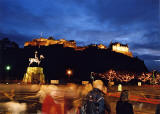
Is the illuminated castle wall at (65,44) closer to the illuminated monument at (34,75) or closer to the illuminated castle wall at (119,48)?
the illuminated castle wall at (119,48)

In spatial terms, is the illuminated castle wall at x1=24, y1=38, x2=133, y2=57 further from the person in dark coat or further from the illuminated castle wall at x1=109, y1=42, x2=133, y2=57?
the person in dark coat

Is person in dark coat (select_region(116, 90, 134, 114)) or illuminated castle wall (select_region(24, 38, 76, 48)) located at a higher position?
illuminated castle wall (select_region(24, 38, 76, 48))

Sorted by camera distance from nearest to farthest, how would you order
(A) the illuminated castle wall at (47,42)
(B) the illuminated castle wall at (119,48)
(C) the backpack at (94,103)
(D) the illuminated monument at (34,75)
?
(C) the backpack at (94,103)
(D) the illuminated monument at (34,75)
(A) the illuminated castle wall at (47,42)
(B) the illuminated castle wall at (119,48)

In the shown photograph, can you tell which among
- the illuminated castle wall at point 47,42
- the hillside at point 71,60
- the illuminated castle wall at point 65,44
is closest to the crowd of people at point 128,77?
the hillside at point 71,60

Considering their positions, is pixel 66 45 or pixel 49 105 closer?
pixel 49 105

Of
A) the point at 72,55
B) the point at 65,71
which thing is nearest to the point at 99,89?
the point at 65,71

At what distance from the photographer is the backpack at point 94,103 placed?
4145 millimetres

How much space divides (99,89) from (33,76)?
3198cm

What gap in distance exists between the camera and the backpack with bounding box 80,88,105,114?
163 inches

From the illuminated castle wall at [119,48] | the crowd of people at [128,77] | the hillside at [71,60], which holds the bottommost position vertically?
the crowd of people at [128,77]

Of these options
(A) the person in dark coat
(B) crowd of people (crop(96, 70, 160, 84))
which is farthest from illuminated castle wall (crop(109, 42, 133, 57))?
(A) the person in dark coat

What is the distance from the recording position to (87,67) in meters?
107

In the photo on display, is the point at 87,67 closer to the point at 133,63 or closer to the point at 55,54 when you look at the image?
the point at 55,54

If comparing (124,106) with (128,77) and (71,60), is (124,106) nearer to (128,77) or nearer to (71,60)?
(128,77)
